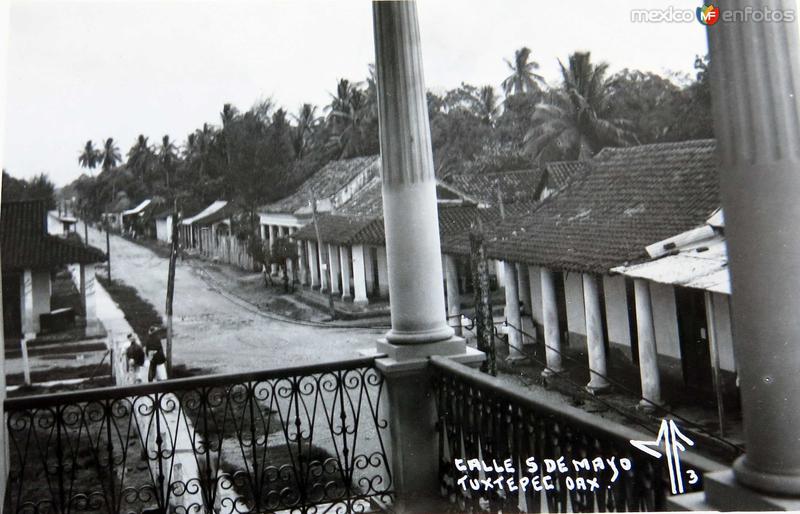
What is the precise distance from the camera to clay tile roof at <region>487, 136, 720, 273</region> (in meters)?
6.13

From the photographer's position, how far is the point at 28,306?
4.99 m

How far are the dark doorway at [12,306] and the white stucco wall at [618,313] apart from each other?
17.6 feet

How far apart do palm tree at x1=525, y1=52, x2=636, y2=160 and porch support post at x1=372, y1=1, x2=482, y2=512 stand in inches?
60.9

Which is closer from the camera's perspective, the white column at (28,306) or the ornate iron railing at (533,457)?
the ornate iron railing at (533,457)

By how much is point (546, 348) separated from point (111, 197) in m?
4.29


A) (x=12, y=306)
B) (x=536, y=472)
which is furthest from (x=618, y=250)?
(x=12, y=306)

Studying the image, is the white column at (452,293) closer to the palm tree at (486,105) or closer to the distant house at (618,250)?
the distant house at (618,250)

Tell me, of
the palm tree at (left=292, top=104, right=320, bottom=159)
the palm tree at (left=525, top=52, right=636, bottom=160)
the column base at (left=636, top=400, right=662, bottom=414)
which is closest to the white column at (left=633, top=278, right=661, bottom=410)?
the column base at (left=636, top=400, right=662, bottom=414)

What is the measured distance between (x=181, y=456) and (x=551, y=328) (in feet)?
13.6

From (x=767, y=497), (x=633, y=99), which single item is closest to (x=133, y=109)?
(x=633, y=99)

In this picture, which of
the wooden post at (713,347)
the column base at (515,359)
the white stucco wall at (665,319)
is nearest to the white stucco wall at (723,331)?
the wooden post at (713,347)

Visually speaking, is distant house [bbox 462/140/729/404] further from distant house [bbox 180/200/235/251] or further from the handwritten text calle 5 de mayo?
the handwritten text calle 5 de mayo

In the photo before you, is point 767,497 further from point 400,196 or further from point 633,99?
point 633,99

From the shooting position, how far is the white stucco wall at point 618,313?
279 inches
